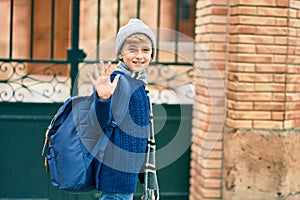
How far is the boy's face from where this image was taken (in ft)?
12.3

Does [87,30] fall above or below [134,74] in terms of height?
above

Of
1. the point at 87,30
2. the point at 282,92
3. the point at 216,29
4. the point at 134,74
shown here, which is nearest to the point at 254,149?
the point at 282,92

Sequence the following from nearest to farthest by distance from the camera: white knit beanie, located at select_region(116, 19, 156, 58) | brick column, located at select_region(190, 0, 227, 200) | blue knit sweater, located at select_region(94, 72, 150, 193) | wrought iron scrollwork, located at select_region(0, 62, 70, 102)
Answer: blue knit sweater, located at select_region(94, 72, 150, 193)
white knit beanie, located at select_region(116, 19, 156, 58)
brick column, located at select_region(190, 0, 227, 200)
wrought iron scrollwork, located at select_region(0, 62, 70, 102)

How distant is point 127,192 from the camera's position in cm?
368

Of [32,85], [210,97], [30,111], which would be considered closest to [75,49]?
[32,85]

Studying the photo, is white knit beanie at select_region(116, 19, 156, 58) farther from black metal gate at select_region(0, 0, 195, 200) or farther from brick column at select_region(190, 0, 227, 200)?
black metal gate at select_region(0, 0, 195, 200)

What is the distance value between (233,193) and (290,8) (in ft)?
5.48

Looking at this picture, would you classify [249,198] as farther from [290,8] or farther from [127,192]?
[127,192]

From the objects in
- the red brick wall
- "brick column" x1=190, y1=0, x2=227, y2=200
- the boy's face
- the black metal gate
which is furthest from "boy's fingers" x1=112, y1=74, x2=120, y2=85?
the black metal gate

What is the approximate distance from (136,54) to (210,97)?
198 centimetres

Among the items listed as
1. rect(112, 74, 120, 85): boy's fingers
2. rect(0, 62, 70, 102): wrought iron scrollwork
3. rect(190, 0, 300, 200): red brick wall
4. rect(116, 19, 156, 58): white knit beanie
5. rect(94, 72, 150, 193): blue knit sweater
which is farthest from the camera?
rect(0, 62, 70, 102): wrought iron scrollwork

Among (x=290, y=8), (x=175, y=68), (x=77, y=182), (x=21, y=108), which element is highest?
(x=290, y=8)

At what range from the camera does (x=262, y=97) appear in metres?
5.38

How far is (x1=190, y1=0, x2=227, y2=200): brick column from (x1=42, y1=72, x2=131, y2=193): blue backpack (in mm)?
2080
